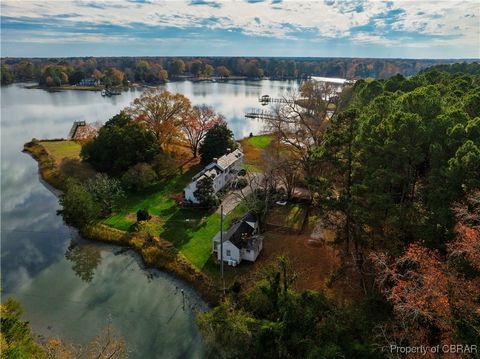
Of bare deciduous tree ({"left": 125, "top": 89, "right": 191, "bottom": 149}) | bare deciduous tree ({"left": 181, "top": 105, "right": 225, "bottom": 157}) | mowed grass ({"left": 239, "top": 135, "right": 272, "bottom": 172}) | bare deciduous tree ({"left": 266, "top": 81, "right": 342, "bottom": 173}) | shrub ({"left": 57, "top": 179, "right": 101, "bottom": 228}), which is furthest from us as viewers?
bare deciduous tree ({"left": 181, "top": 105, "right": 225, "bottom": 157})

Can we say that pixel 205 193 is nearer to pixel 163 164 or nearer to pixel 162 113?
pixel 163 164

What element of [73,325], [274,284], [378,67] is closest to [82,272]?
[73,325]

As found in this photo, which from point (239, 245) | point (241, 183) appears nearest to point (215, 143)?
point (241, 183)

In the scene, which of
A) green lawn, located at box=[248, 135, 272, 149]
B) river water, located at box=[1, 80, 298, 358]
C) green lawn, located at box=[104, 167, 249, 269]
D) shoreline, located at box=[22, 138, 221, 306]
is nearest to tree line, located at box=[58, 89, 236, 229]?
green lawn, located at box=[104, 167, 249, 269]

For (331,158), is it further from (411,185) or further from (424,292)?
(424,292)

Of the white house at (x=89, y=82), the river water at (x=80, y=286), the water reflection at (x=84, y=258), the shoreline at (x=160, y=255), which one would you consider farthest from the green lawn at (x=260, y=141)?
the white house at (x=89, y=82)

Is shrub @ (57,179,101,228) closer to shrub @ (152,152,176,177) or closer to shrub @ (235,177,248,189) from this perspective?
shrub @ (152,152,176,177)
